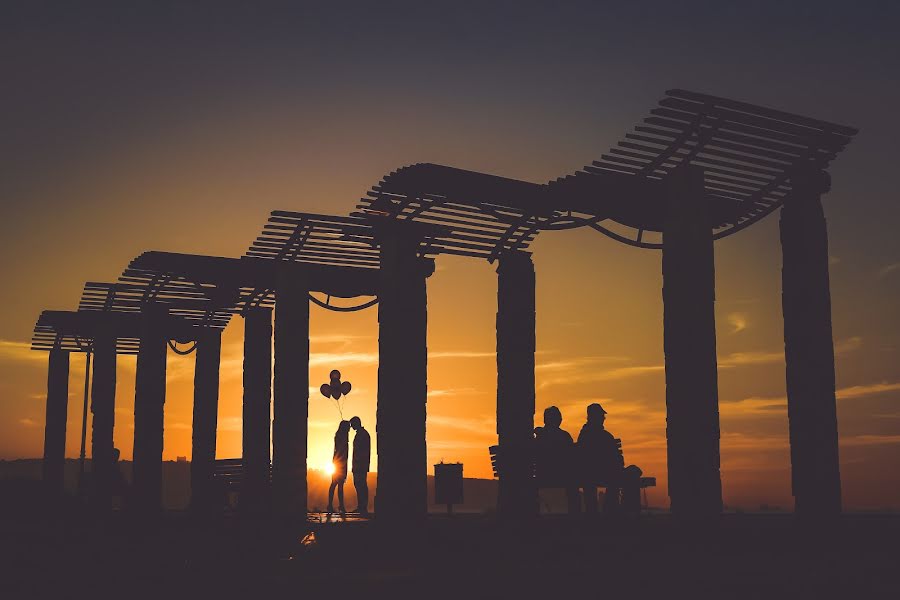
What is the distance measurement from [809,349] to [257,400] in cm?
1279

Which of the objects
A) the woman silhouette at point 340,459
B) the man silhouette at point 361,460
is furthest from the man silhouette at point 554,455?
the woman silhouette at point 340,459

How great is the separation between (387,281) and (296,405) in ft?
14.9

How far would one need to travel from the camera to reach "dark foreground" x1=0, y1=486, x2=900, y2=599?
386 inches

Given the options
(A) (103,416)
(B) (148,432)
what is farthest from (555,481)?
(A) (103,416)

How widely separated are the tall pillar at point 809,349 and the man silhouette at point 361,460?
1011cm

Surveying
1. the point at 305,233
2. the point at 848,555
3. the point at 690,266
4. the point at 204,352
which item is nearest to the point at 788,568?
the point at 848,555

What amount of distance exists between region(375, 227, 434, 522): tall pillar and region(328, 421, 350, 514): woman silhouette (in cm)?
609

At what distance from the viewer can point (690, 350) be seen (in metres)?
13.8

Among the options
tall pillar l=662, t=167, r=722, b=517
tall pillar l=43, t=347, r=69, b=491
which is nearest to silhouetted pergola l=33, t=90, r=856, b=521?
tall pillar l=662, t=167, r=722, b=517

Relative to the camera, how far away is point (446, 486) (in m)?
24.0

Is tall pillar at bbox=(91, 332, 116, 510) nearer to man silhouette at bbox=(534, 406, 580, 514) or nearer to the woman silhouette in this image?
the woman silhouette

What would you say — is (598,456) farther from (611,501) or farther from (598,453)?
(611,501)

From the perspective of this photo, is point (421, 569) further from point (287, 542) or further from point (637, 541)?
point (287, 542)

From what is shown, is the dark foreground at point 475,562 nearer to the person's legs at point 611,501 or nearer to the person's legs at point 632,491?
the person's legs at point 611,501
